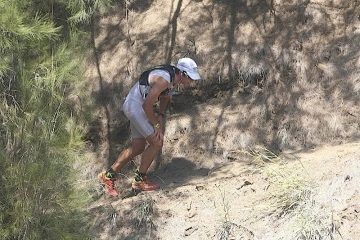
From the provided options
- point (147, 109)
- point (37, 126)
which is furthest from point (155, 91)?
point (37, 126)

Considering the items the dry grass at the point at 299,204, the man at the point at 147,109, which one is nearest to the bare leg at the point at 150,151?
the man at the point at 147,109

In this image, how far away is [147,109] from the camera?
5.18 metres

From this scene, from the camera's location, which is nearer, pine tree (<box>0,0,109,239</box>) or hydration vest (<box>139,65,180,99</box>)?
pine tree (<box>0,0,109,239</box>)

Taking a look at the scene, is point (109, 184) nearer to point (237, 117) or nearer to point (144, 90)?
point (144, 90)

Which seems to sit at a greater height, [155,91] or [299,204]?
[155,91]

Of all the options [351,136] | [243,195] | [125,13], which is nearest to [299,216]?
[243,195]

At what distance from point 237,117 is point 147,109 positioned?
1.52 m

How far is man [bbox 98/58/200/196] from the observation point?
5172mm

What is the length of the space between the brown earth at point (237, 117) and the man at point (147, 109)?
0.23 meters

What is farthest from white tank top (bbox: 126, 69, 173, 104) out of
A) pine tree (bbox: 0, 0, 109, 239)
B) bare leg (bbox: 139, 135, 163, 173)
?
pine tree (bbox: 0, 0, 109, 239)

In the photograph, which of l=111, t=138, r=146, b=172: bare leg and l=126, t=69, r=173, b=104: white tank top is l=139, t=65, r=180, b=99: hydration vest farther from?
l=111, t=138, r=146, b=172: bare leg

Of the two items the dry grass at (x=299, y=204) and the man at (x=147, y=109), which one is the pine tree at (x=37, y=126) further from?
the dry grass at (x=299, y=204)

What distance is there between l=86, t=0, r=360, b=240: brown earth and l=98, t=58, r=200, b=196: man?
9.1 inches

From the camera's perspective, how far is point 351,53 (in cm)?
654
